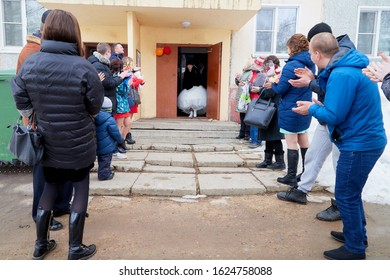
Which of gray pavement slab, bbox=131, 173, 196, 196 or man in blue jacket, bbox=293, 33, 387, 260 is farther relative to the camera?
gray pavement slab, bbox=131, 173, 196, 196

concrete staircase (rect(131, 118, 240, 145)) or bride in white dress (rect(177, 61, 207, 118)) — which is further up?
bride in white dress (rect(177, 61, 207, 118))

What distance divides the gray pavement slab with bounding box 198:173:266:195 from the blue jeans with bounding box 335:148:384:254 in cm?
169

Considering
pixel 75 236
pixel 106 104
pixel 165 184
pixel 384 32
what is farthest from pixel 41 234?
pixel 384 32

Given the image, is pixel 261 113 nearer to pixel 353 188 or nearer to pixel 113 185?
pixel 113 185

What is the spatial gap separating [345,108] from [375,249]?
134cm

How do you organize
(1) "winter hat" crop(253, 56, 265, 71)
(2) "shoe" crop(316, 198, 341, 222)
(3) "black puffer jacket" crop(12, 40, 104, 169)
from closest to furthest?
1. (3) "black puffer jacket" crop(12, 40, 104, 169)
2. (2) "shoe" crop(316, 198, 341, 222)
3. (1) "winter hat" crop(253, 56, 265, 71)

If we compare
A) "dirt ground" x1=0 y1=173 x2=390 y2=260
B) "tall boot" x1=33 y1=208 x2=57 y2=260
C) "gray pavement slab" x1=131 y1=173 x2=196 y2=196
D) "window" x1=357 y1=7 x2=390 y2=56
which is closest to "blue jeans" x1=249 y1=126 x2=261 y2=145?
"gray pavement slab" x1=131 y1=173 x2=196 y2=196

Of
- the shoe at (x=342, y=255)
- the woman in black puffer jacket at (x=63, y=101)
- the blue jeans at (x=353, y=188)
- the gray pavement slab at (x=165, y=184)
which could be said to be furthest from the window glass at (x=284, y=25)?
the woman in black puffer jacket at (x=63, y=101)

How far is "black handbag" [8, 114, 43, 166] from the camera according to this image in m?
2.33

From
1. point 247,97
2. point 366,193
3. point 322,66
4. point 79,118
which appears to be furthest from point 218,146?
point 79,118

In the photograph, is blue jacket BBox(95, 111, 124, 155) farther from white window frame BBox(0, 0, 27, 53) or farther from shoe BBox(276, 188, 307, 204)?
white window frame BBox(0, 0, 27, 53)

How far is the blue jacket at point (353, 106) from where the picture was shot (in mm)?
2430

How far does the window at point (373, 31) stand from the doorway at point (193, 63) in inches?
187

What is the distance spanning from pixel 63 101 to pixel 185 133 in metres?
5.00
